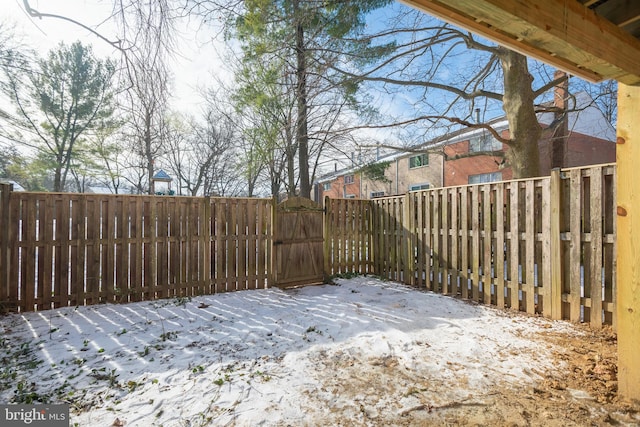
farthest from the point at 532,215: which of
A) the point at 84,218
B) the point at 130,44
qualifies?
the point at 84,218

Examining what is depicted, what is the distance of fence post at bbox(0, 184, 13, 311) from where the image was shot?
3.64 metres

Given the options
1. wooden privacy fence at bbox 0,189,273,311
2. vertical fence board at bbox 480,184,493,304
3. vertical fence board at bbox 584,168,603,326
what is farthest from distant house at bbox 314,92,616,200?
wooden privacy fence at bbox 0,189,273,311

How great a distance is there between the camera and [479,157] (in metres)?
14.4

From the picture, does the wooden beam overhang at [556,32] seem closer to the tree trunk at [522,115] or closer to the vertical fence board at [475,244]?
the vertical fence board at [475,244]

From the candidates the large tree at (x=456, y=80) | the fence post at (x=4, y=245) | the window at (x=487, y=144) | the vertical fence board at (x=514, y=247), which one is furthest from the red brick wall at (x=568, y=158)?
the fence post at (x=4, y=245)

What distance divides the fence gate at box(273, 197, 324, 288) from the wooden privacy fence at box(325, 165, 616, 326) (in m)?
0.27

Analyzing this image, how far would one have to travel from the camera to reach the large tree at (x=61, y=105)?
42.5ft

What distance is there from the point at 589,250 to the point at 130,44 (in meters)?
5.16

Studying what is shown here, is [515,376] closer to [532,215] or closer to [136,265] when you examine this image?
[532,215]

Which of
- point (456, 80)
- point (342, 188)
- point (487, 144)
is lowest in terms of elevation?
point (342, 188)

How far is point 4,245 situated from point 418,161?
58.8ft

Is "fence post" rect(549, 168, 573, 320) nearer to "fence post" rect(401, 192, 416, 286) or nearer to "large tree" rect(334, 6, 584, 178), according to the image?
"fence post" rect(401, 192, 416, 286)

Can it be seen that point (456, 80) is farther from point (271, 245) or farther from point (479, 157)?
point (479, 157)

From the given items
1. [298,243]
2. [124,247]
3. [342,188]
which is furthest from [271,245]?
[342,188]
